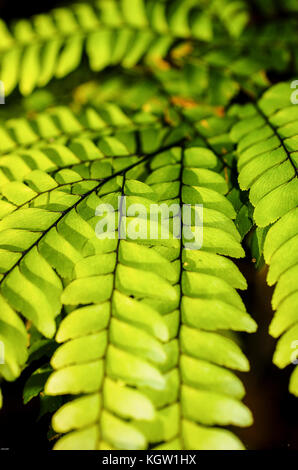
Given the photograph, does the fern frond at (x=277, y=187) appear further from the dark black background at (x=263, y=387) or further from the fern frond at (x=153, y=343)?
the dark black background at (x=263, y=387)

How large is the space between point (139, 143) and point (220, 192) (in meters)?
0.38

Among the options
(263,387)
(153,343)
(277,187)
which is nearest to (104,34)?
(277,187)

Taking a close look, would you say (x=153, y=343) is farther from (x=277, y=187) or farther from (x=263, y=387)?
(x=263, y=387)

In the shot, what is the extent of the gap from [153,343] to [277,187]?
1.66 feet

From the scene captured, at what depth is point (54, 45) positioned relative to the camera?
1608 millimetres

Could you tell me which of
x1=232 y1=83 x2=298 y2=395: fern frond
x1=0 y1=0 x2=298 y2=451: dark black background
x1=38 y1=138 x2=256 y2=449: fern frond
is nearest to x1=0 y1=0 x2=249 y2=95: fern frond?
x1=232 y1=83 x2=298 y2=395: fern frond

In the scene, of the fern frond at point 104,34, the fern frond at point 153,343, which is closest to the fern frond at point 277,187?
the fern frond at point 153,343

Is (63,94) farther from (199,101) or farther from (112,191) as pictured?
(112,191)

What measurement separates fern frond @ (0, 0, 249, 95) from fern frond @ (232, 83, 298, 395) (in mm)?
645

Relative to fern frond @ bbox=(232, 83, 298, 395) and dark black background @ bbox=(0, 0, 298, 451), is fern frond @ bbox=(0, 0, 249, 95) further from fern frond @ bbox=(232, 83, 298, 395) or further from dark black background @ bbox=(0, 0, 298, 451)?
dark black background @ bbox=(0, 0, 298, 451)

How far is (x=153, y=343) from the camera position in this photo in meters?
0.73

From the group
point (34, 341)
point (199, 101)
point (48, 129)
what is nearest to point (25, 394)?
point (34, 341)

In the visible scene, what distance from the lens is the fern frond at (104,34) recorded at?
1.56m
